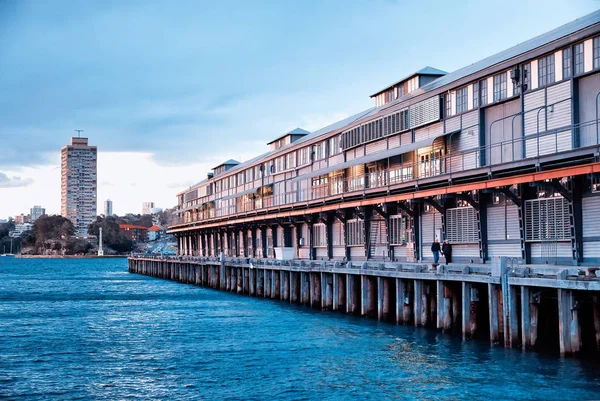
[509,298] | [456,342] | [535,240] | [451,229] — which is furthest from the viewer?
[451,229]

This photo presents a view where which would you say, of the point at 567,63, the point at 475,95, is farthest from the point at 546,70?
the point at 475,95

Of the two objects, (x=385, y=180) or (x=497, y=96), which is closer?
(x=497, y=96)

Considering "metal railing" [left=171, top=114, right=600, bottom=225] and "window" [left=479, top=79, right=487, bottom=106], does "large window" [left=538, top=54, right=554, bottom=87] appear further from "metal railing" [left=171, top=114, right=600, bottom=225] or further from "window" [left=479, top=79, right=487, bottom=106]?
"window" [left=479, top=79, right=487, bottom=106]

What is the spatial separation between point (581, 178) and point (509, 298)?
6.59m

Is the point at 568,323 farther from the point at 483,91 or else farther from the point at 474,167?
the point at 483,91

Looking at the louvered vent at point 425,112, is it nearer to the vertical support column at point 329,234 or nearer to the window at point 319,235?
the vertical support column at point 329,234

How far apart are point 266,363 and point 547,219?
40.1 feet

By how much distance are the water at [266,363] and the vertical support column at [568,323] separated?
43 cm

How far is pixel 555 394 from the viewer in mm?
18781

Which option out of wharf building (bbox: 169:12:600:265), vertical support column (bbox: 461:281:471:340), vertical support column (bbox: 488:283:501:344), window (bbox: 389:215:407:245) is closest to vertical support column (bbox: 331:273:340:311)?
wharf building (bbox: 169:12:600:265)

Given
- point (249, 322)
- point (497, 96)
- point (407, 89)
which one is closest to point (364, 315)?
point (249, 322)

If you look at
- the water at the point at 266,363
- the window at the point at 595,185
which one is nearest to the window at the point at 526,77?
the window at the point at 595,185

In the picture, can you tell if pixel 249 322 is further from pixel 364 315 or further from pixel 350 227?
pixel 350 227

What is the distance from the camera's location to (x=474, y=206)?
32688 millimetres
